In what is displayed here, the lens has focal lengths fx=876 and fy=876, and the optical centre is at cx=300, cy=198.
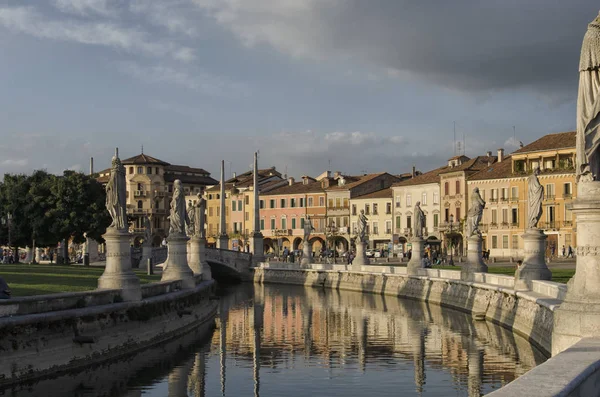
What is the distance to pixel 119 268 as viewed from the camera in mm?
24844

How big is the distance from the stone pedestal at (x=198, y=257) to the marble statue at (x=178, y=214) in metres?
5.65

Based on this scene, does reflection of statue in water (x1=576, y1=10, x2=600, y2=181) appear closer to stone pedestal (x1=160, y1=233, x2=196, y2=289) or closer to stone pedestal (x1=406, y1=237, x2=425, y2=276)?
stone pedestal (x1=160, y1=233, x2=196, y2=289)

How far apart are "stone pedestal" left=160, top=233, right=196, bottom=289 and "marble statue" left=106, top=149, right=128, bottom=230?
758 centimetres

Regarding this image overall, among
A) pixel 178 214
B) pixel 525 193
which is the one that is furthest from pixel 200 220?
pixel 525 193

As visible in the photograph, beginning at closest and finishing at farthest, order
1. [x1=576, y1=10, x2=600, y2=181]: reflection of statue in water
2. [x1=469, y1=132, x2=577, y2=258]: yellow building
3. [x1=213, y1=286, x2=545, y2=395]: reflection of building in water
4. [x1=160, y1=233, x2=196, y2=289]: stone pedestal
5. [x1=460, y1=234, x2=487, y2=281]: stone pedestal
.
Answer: [x1=576, y1=10, x2=600, y2=181]: reflection of statue in water < [x1=213, y1=286, x2=545, y2=395]: reflection of building in water < [x1=160, y1=233, x2=196, y2=289]: stone pedestal < [x1=460, y1=234, x2=487, y2=281]: stone pedestal < [x1=469, y1=132, x2=577, y2=258]: yellow building

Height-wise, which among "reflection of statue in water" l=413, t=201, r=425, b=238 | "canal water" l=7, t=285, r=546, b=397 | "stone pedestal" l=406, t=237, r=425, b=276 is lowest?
"canal water" l=7, t=285, r=546, b=397

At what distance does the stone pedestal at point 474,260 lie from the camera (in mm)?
36031

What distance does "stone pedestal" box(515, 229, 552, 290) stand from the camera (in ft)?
89.5

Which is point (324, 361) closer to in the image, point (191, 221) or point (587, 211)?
point (587, 211)

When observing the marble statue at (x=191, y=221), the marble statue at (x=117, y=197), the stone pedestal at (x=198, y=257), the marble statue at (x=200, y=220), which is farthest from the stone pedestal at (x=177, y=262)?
the marble statue at (x=117, y=197)

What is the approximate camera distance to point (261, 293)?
172ft

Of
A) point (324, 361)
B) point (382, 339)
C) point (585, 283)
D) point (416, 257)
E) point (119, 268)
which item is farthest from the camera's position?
point (416, 257)

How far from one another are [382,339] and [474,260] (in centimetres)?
980

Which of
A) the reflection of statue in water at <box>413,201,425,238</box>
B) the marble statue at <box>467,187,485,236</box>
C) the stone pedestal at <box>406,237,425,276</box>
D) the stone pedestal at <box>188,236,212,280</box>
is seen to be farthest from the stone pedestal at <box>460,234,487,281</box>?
the stone pedestal at <box>188,236,212,280</box>
